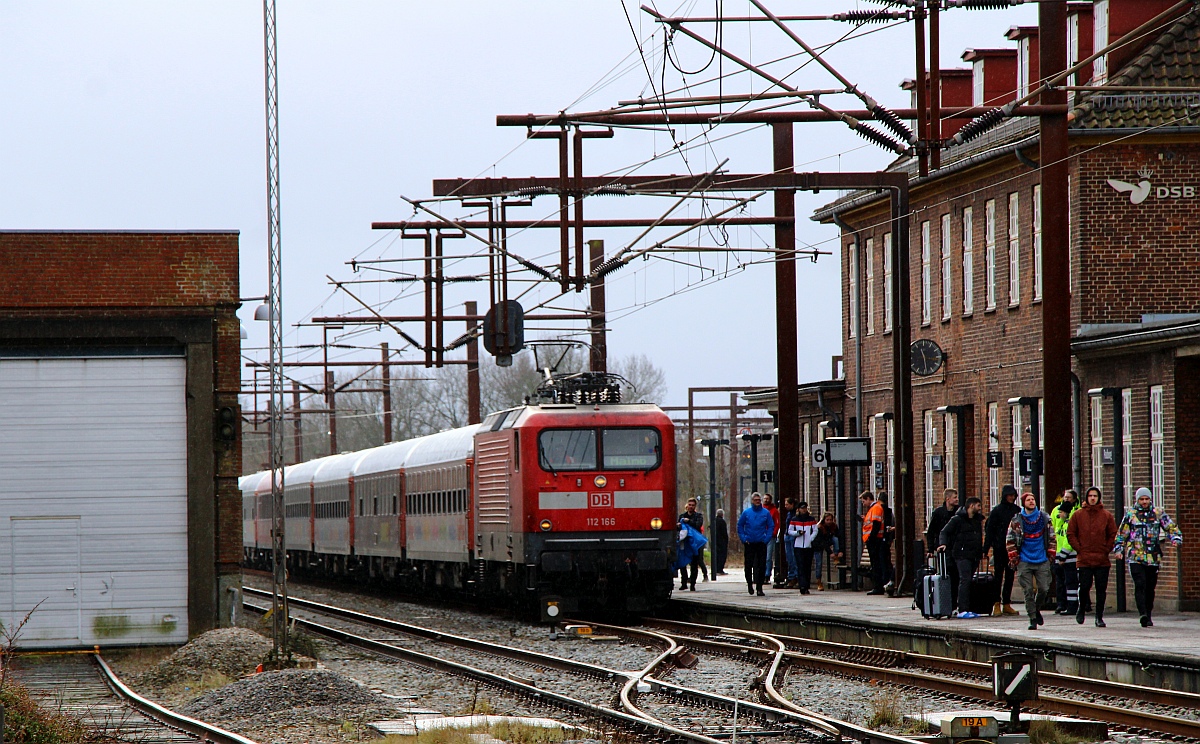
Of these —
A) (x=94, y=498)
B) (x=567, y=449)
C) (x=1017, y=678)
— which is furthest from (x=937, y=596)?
(x=94, y=498)

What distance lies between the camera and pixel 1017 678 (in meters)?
11.8

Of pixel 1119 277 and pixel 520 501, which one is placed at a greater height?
pixel 1119 277

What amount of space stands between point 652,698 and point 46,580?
11229 millimetres

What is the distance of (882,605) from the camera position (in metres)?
25.8

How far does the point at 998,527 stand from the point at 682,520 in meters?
9.28

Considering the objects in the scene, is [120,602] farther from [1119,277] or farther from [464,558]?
[1119,277]

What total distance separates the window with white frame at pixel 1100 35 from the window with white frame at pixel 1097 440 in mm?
6007

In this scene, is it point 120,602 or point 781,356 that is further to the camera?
point 781,356

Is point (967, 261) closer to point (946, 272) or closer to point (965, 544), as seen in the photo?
point (946, 272)

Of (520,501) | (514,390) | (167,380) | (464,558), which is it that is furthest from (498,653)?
(514,390)

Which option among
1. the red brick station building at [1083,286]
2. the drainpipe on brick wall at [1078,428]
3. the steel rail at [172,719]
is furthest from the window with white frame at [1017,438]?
the steel rail at [172,719]

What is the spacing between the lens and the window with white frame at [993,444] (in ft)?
102

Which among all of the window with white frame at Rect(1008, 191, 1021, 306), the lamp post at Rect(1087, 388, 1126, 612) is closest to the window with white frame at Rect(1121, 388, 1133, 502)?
the lamp post at Rect(1087, 388, 1126, 612)

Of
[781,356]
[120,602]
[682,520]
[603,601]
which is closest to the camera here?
[120,602]
